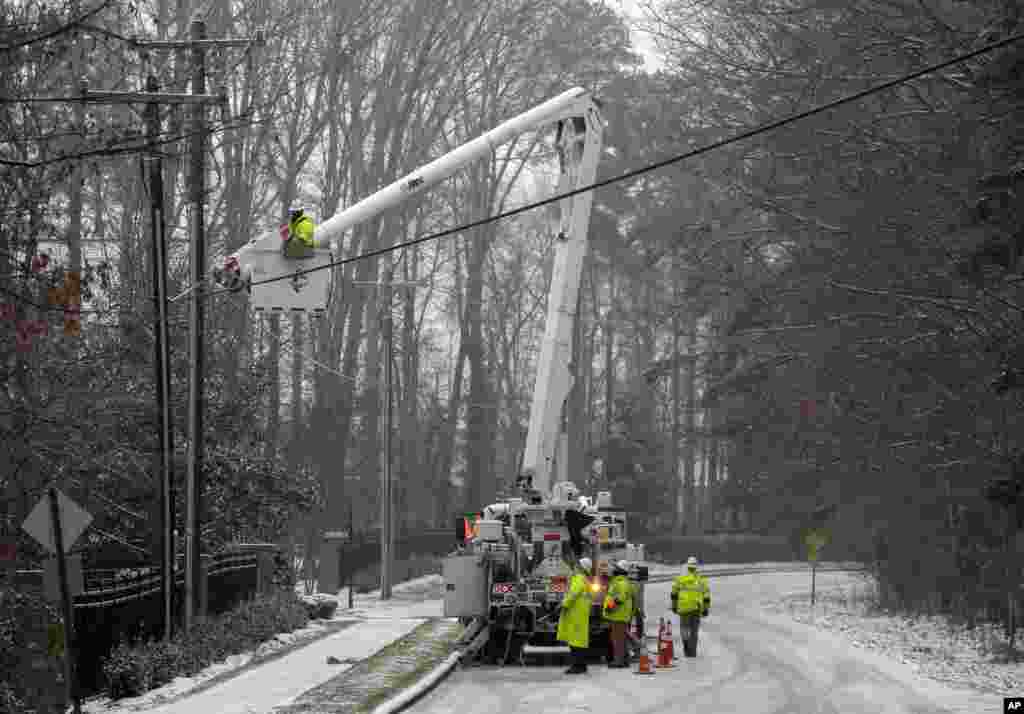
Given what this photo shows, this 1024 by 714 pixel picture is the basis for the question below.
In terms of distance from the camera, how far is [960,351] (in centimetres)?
2598

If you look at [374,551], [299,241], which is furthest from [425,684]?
[374,551]

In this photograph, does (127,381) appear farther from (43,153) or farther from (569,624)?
(43,153)

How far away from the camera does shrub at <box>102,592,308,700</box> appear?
20.1m

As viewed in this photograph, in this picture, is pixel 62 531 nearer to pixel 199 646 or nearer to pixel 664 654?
pixel 199 646

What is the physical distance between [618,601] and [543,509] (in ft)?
7.08

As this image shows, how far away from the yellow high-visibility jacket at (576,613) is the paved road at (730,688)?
562 millimetres

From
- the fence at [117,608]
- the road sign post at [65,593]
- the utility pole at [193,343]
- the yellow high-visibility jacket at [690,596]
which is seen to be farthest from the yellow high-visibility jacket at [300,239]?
the yellow high-visibility jacket at [690,596]

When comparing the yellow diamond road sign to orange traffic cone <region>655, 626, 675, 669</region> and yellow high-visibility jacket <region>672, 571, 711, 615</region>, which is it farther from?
yellow high-visibility jacket <region>672, 571, 711, 615</region>

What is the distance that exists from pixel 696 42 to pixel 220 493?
508 inches

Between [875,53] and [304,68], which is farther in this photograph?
[304,68]

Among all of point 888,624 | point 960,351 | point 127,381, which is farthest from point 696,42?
point 888,624

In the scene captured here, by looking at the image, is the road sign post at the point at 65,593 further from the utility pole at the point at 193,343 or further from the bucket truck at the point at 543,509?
the bucket truck at the point at 543,509

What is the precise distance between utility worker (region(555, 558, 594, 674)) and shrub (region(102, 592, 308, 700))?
5361 millimetres

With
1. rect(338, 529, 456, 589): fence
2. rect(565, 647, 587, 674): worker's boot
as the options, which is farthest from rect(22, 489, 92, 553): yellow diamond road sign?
rect(338, 529, 456, 589): fence
